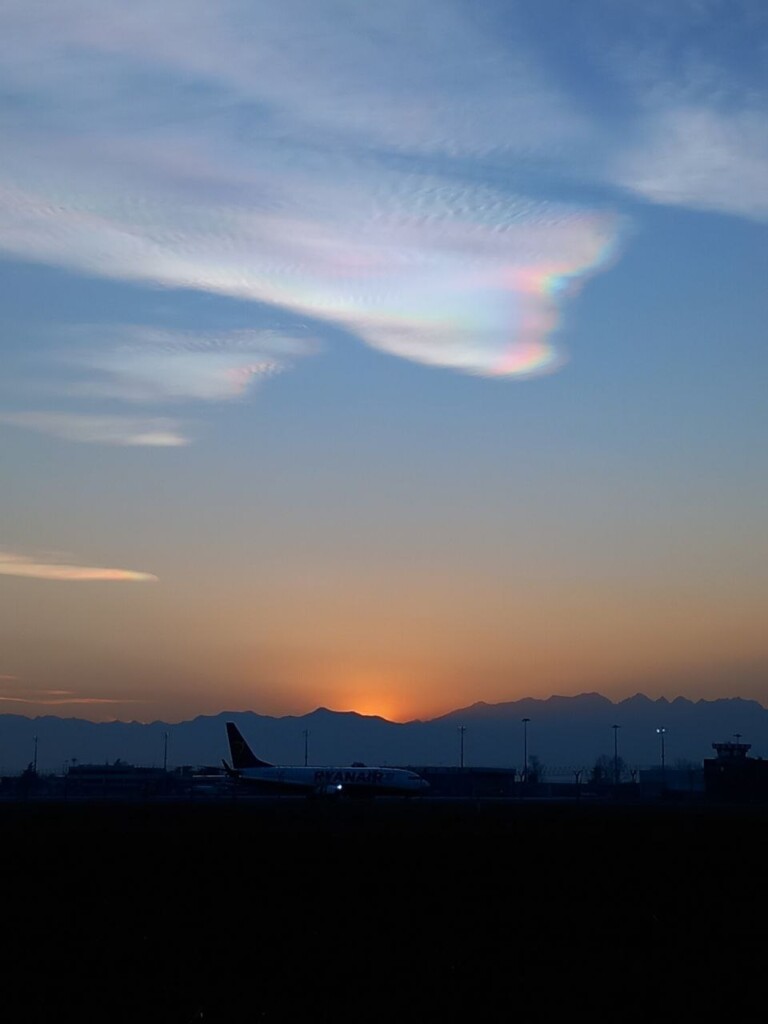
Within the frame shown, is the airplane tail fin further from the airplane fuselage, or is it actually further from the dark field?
the dark field

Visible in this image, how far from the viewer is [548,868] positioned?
4419 cm

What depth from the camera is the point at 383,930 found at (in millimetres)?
28000

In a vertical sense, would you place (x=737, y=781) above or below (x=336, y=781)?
above

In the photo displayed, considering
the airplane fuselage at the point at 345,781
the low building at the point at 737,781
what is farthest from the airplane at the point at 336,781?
the low building at the point at 737,781

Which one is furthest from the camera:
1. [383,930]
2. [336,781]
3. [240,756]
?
[240,756]

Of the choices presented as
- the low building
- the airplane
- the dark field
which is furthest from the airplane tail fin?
the dark field

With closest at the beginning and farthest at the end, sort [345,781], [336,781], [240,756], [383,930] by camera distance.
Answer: [383,930] → [345,781] → [336,781] → [240,756]

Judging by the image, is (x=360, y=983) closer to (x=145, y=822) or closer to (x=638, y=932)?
(x=638, y=932)

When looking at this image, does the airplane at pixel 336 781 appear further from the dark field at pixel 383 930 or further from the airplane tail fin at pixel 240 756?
the dark field at pixel 383 930

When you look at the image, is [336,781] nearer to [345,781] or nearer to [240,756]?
[345,781]

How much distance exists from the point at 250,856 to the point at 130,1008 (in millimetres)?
30068

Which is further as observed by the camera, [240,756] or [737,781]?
[240,756]

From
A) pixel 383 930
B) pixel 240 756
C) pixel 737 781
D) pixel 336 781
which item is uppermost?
pixel 240 756

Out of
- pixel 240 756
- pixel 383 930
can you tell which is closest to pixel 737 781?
pixel 240 756
